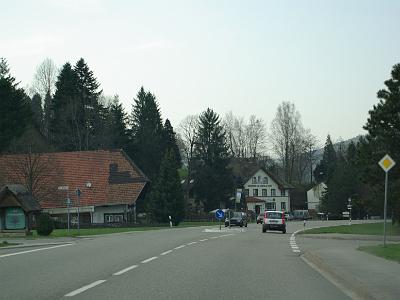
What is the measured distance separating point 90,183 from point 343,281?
58.5 meters

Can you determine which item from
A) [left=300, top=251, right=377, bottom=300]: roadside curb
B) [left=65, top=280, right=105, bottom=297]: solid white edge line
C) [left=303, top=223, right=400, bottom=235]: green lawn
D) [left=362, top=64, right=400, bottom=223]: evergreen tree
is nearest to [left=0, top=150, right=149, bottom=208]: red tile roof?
[left=303, top=223, right=400, bottom=235]: green lawn

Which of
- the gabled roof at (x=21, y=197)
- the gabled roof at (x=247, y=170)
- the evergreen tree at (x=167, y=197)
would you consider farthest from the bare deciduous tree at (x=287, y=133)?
the gabled roof at (x=21, y=197)

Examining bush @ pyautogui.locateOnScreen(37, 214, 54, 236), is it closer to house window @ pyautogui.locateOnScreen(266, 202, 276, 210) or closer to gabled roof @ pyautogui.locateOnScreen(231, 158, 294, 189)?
gabled roof @ pyautogui.locateOnScreen(231, 158, 294, 189)

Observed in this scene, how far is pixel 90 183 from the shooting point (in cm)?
6875

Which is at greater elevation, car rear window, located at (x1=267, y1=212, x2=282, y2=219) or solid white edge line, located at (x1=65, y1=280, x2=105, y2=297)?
solid white edge line, located at (x1=65, y1=280, x2=105, y2=297)

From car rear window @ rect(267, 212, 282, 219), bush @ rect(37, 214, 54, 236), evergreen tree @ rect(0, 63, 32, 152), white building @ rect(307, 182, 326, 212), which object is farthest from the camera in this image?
white building @ rect(307, 182, 326, 212)

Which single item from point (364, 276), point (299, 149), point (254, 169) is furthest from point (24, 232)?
point (254, 169)

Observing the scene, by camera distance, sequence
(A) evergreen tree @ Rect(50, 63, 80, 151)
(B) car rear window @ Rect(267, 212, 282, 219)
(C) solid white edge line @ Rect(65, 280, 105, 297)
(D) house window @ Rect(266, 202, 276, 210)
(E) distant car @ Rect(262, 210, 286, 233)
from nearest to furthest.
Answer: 1. (C) solid white edge line @ Rect(65, 280, 105, 297)
2. (E) distant car @ Rect(262, 210, 286, 233)
3. (B) car rear window @ Rect(267, 212, 282, 219)
4. (A) evergreen tree @ Rect(50, 63, 80, 151)
5. (D) house window @ Rect(266, 202, 276, 210)

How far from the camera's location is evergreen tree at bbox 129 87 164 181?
101312mm

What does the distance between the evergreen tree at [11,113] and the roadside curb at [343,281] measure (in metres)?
55.9

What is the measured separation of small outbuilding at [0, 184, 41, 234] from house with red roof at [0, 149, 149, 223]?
17.8 metres

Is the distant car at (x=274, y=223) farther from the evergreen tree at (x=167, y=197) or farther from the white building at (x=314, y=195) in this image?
the white building at (x=314, y=195)

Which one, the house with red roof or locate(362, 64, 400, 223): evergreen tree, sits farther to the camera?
the house with red roof

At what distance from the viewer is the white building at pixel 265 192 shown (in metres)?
122
